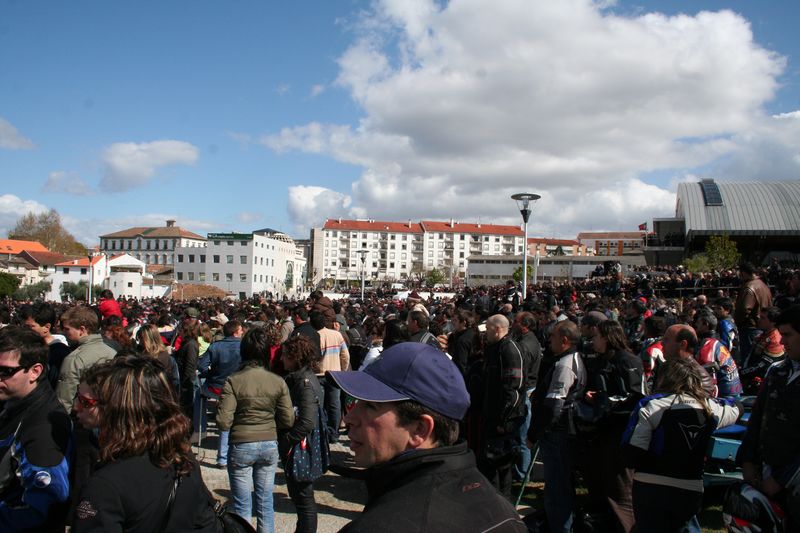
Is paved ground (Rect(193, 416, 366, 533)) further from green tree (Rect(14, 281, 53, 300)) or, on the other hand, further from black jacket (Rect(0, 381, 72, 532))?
green tree (Rect(14, 281, 53, 300))

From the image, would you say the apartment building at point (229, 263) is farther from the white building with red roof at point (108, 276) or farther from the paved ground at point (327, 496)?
the paved ground at point (327, 496)

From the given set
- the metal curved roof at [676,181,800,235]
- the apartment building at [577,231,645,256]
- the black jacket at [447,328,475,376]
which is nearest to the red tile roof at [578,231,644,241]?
the apartment building at [577,231,645,256]

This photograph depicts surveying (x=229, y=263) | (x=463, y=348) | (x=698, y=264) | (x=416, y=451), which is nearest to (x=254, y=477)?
(x=463, y=348)

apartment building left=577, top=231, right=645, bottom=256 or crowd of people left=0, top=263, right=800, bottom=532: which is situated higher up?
apartment building left=577, top=231, right=645, bottom=256

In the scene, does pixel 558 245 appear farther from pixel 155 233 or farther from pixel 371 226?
pixel 155 233

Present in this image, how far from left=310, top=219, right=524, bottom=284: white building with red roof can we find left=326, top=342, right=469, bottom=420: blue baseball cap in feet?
412

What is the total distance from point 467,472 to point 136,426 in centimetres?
156

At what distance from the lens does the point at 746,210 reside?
47.6 meters

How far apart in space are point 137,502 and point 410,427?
4.08ft

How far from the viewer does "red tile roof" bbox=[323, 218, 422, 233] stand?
5211 inches

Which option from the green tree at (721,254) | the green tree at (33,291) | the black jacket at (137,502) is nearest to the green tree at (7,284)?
the green tree at (33,291)

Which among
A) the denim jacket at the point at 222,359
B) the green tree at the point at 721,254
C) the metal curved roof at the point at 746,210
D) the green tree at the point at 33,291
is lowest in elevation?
the green tree at the point at 33,291

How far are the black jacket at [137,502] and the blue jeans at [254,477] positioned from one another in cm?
205

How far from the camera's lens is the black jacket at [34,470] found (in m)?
2.49
